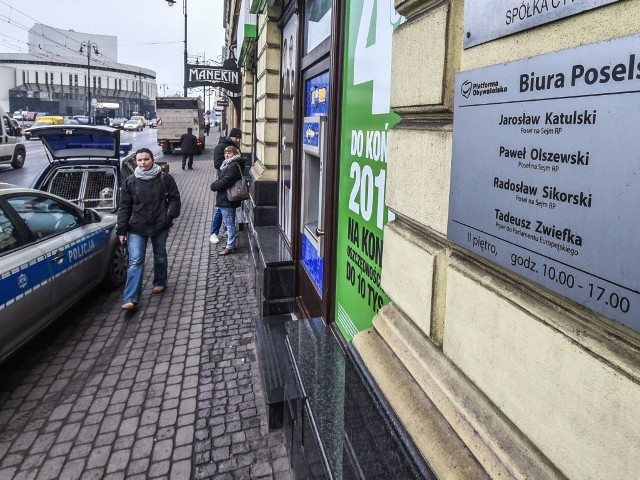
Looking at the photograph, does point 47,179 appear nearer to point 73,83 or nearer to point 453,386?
point 453,386

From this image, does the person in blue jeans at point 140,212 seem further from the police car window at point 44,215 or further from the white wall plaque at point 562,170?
the white wall plaque at point 562,170

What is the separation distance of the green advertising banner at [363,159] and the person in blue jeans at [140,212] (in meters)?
3.10

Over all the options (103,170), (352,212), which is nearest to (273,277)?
(352,212)

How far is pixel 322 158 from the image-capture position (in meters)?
3.91

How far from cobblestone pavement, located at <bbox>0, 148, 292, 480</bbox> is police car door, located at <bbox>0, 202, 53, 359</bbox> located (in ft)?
Answer: 1.43

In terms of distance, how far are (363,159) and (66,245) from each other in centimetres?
351

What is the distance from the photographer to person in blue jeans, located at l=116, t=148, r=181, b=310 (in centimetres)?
595

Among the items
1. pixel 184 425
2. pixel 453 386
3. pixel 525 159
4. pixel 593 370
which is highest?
pixel 525 159

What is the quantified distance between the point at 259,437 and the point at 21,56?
117151 mm

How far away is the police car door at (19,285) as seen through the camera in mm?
4094

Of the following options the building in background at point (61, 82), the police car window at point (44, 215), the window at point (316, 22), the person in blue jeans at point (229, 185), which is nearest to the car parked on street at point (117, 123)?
the building in background at point (61, 82)

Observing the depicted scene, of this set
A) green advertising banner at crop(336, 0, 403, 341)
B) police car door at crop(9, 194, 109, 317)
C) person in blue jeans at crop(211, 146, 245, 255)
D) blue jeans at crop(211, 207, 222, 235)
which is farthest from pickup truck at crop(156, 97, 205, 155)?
green advertising banner at crop(336, 0, 403, 341)

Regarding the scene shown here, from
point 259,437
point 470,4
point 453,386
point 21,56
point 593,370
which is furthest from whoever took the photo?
point 21,56

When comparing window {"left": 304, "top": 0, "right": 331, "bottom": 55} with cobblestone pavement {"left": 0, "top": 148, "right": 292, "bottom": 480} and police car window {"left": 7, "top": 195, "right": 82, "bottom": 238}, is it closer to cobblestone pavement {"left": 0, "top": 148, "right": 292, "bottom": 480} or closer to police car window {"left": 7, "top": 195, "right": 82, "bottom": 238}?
cobblestone pavement {"left": 0, "top": 148, "right": 292, "bottom": 480}
